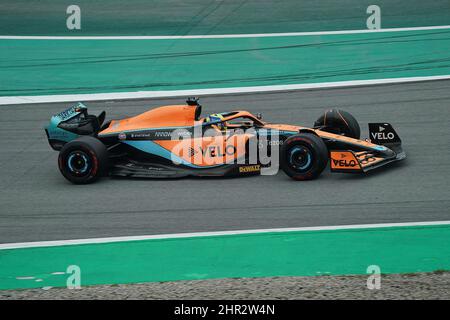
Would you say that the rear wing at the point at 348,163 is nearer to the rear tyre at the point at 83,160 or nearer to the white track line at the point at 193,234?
the white track line at the point at 193,234

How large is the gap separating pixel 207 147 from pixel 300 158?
134 cm

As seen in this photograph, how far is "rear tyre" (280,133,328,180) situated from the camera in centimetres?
1223

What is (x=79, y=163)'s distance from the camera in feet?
42.5

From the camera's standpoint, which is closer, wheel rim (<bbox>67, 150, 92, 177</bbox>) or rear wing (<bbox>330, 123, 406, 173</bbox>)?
rear wing (<bbox>330, 123, 406, 173</bbox>)

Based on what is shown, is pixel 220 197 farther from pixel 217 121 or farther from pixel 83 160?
pixel 83 160

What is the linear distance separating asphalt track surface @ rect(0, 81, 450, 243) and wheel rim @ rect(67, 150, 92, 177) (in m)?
0.23

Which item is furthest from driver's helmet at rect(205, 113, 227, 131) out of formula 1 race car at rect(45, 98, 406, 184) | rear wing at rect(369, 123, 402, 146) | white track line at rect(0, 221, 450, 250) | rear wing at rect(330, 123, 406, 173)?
white track line at rect(0, 221, 450, 250)

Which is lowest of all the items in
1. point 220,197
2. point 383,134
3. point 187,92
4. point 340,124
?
point 220,197

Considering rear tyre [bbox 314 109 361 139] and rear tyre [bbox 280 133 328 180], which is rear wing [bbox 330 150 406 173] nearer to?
rear tyre [bbox 280 133 328 180]

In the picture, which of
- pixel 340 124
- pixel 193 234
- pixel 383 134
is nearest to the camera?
pixel 193 234

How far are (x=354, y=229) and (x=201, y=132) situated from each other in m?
3.11

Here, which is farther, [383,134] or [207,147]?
[383,134]

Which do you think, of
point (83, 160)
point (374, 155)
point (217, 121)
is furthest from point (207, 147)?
point (374, 155)

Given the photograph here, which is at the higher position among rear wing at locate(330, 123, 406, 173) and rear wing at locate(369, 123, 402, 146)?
rear wing at locate(369, 123, 402, 146)
